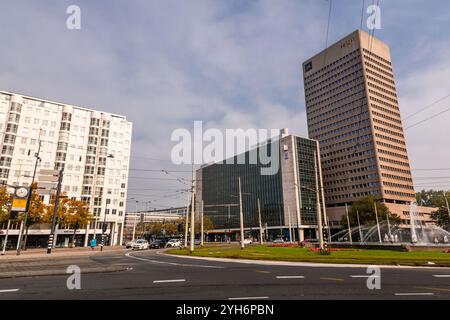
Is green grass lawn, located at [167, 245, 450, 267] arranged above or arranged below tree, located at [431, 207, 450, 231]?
below

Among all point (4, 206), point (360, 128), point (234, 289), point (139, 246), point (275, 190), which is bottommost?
point (139, 246)

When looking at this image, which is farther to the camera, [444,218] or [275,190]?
[275,190]

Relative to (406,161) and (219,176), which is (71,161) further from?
(406,161)

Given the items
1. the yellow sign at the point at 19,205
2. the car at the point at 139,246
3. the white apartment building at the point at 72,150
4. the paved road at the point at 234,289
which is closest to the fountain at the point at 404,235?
the car at the point at 139,246

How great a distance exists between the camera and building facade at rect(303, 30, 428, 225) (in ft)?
399

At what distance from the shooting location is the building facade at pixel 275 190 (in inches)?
4264

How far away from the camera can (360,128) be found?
420 ft

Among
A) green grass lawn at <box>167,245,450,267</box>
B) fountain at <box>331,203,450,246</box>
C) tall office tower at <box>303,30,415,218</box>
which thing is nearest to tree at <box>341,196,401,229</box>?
fountain at <box>331,203,450,246</box>

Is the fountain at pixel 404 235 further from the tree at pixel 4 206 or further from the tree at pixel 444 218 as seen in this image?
the tree at pixel 4 206

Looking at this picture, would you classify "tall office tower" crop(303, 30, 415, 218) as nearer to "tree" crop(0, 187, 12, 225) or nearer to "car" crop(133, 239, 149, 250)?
"car" crop(133, 239, 149, 250)

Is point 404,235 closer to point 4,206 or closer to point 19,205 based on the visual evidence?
point 19,205

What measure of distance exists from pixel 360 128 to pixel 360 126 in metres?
0.97

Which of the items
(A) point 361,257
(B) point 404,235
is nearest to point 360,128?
(B) point 404,235

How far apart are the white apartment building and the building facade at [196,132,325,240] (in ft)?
94.2
